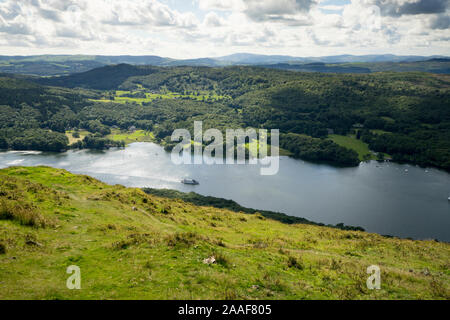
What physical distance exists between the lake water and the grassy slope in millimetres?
52203

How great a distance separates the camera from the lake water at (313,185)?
6919 centimetres

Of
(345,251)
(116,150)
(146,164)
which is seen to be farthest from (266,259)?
(116,150)

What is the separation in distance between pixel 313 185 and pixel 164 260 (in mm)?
85529

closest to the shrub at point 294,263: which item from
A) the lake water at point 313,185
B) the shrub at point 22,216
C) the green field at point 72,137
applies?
the shrub at point 22,216

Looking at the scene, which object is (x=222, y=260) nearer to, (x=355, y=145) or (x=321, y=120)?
(x=355, y=145)

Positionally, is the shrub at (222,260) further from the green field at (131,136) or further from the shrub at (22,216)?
the green field at (131,136)

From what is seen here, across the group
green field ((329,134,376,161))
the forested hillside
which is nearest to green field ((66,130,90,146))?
the forested hillside

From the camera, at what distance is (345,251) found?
18734mm

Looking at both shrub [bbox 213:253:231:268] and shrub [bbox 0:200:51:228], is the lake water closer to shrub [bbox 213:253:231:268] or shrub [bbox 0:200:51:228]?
shrub [bbox 213:253:231:268]

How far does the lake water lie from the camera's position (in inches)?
2724

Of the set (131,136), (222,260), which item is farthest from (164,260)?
(131,136)

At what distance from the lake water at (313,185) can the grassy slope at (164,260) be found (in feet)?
171

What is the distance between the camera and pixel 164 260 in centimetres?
1255

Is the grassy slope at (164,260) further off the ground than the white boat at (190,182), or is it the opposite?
the grassy slope at (164,260)
